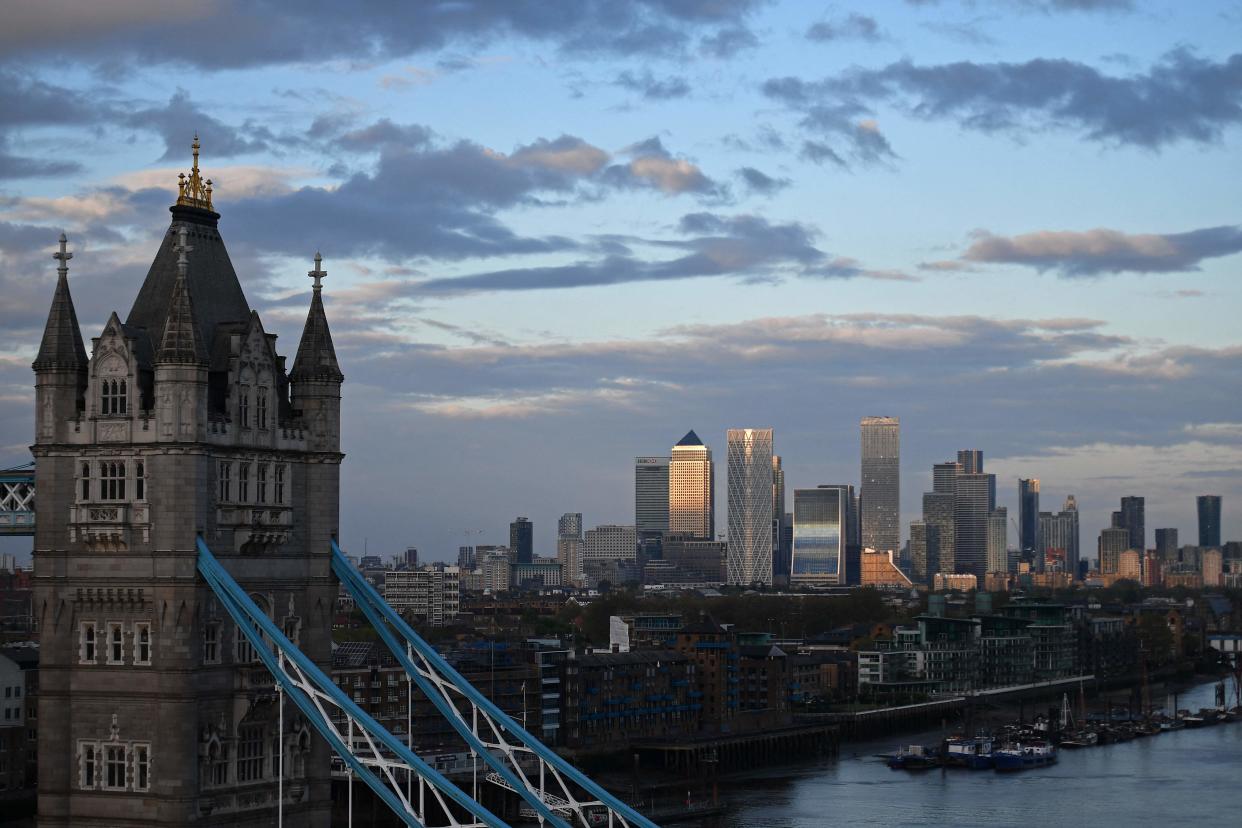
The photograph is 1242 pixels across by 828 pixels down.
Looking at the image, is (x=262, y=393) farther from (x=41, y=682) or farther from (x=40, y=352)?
(x=41, y=682)

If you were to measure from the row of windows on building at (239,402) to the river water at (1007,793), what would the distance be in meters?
74.3

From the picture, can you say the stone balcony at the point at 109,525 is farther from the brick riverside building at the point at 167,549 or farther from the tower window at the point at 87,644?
the tower window at the point at 87,644

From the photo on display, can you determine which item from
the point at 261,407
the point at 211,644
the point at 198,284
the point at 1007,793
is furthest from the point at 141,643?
the point at 1007,793

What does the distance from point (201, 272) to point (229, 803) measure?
10512 mm

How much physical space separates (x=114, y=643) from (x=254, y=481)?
411cm

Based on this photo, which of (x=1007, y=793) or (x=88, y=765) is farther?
(x=1007, y=793)

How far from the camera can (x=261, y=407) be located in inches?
1599

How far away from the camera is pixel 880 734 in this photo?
180 metres

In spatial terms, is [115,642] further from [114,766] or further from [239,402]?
[239,402]

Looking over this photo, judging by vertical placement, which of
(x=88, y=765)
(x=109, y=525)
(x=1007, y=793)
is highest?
(x=109, y=525)

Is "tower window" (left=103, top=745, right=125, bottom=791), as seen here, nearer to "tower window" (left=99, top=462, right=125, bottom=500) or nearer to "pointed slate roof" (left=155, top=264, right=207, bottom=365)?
"tower window" (left=99, top=462, right=125, bottom=500)

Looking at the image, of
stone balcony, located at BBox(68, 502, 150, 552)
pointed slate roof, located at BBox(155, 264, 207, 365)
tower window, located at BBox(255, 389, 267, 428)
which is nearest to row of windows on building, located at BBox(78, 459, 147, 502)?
stone balcony, located at BBox(68, 502, 150, 552)

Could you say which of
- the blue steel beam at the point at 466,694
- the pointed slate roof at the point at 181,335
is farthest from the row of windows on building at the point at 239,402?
the blue steel beam at the point at 466,694

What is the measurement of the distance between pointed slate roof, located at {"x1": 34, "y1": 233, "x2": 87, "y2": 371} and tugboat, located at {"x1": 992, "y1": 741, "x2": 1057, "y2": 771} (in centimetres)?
12199
